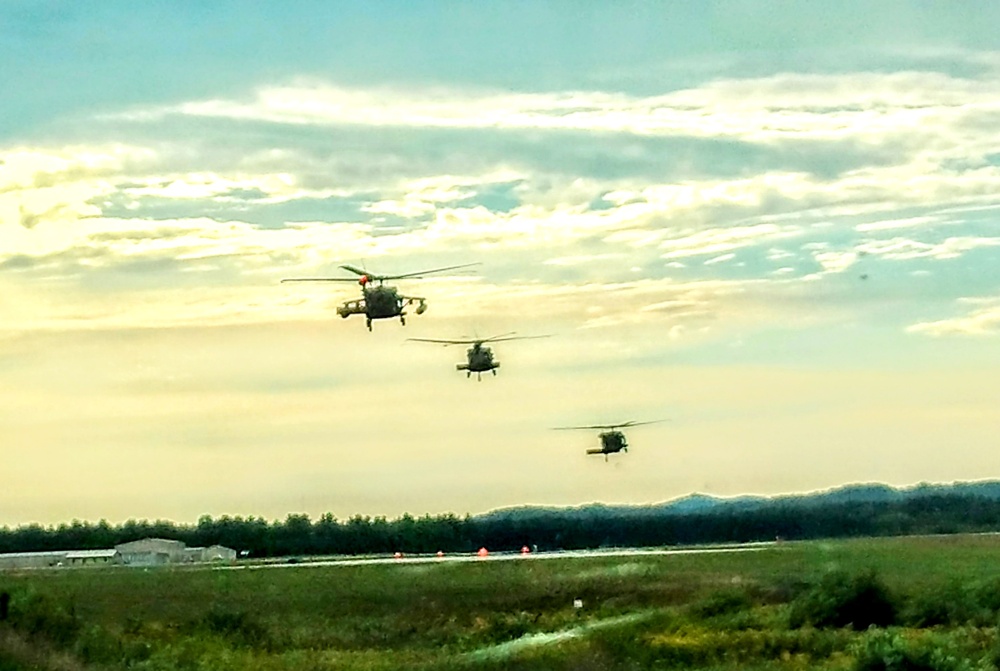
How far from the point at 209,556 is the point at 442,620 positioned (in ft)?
262

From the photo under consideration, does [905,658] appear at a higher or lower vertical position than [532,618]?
lower

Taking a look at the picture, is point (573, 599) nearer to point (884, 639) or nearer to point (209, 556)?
point (884, 639)

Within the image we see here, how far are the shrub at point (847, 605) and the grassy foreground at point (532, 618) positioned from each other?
7cm

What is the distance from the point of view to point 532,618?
57.1 metres

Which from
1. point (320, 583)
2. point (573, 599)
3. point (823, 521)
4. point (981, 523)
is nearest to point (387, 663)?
point (573, 599)

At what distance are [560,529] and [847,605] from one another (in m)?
98.7

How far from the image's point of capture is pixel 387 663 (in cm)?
4441

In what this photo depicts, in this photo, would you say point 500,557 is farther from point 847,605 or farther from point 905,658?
point 905,658

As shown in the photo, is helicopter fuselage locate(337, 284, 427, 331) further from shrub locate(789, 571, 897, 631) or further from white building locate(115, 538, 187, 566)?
white building locate(115, 538, 187, 566)

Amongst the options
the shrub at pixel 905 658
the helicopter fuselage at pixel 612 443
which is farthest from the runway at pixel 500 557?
the shrub at pixel 905 658

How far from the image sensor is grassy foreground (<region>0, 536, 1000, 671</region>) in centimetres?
4228

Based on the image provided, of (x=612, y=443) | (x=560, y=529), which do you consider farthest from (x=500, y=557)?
(x=560, y=529)

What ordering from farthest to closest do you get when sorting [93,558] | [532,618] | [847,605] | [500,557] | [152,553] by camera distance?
[93,558]
[152,553]
[500,557]
[532,618]
[847,605]

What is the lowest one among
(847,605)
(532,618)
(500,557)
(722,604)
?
(847,605)
